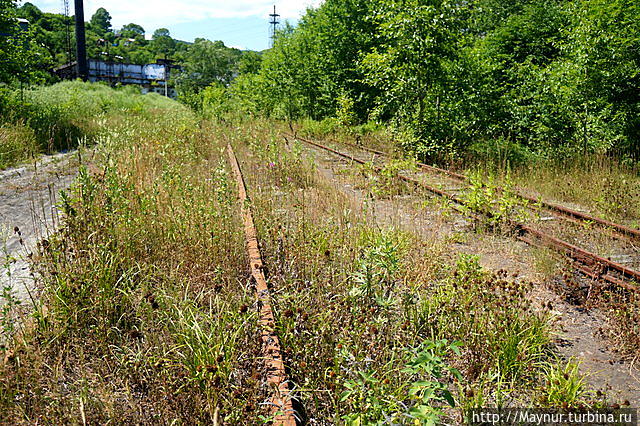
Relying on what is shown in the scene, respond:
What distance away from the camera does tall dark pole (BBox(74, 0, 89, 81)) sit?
31734 millimetres

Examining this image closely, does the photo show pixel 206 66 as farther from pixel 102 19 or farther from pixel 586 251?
pixel 586 251

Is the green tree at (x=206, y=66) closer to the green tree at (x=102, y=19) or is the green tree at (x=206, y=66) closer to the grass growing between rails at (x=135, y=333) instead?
the green tree at (x=102, y=19)

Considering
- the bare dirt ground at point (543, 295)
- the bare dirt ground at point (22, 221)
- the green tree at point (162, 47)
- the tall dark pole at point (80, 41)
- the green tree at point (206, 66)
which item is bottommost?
the bare dirt ground at point (543, 295)

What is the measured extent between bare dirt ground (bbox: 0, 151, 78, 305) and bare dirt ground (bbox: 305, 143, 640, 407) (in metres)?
3.45

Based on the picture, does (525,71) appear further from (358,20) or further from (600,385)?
(600,385)

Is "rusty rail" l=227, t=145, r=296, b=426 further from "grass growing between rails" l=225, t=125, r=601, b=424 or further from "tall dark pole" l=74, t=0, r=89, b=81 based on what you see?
"tall dark pole" l=74, t=0, r=89, b=81

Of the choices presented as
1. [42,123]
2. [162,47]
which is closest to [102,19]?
[162,47]

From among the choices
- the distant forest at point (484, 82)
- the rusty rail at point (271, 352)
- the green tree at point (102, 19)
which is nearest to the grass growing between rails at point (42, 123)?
the distant forest at point (484, 82)

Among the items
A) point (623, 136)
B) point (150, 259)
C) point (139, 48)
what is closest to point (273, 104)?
point (623, 136)

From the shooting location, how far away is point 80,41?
33062mm

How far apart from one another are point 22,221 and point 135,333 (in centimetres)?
435

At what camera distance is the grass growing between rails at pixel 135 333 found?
263 centimetres

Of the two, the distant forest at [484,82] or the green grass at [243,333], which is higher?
the distant forest at [484,82]

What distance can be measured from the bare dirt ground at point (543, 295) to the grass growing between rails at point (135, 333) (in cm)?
205
